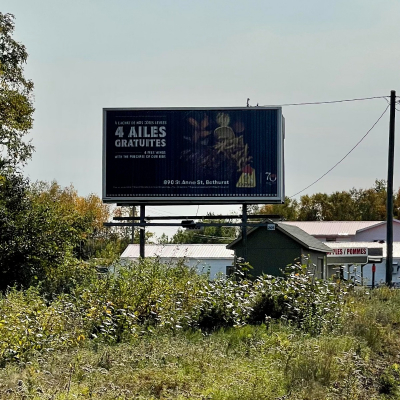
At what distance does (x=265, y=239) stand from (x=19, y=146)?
11000 mm

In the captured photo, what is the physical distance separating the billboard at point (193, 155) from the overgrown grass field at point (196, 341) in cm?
1177

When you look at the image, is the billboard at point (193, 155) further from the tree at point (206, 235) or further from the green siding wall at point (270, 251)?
the tree at point (206, 235)

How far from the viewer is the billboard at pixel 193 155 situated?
95.5 ft

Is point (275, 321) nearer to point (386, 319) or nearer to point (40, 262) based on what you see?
point (386, 319)

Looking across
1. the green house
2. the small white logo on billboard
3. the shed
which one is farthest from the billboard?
the shed

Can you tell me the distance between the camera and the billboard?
2911 cm

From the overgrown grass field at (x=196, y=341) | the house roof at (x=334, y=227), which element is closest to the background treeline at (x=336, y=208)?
the house roof at (x=334, y=227)

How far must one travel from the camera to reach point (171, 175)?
2955 centimetres

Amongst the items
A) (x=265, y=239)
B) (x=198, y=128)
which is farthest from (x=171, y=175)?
(x=265, y=239)

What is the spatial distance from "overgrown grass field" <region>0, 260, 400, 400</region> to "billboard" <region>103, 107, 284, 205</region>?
11771 millimetres

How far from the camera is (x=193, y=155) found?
29422mm

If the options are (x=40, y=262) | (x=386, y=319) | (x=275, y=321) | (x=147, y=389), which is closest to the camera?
(x=147, y=389)

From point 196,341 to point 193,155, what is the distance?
17.6m

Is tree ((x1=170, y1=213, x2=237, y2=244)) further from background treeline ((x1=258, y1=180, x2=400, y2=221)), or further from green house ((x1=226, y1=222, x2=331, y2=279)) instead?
green house ((x1=226, y1=222, x2=331, y2=279))
